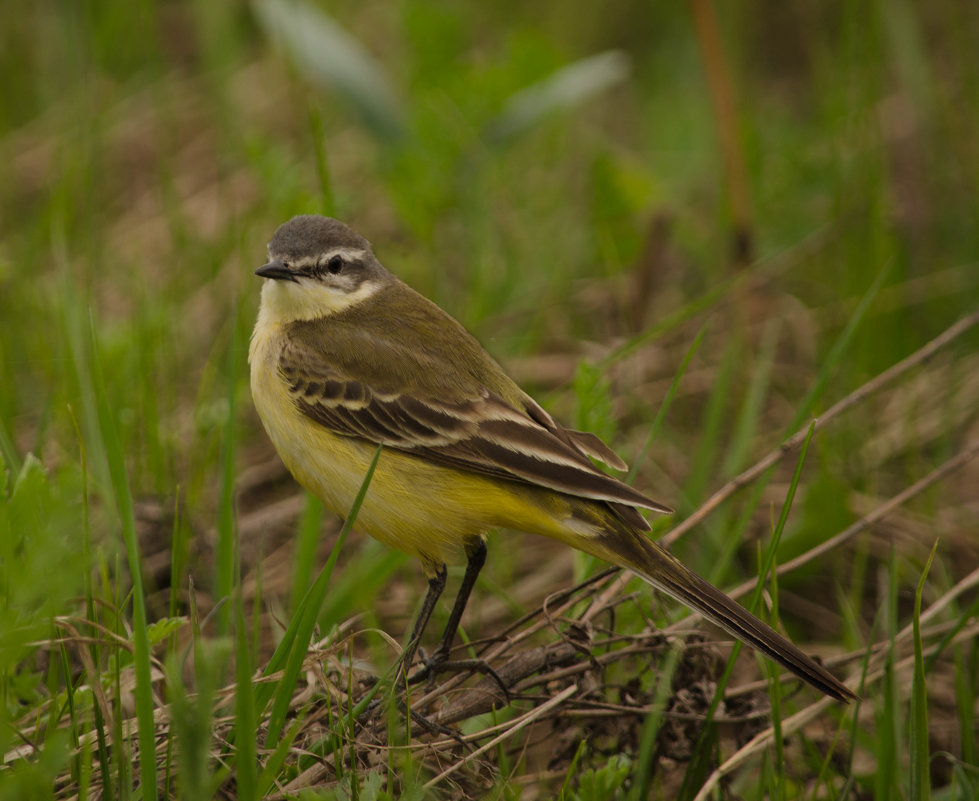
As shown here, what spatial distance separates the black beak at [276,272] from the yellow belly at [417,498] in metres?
0.68

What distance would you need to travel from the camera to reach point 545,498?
12.7 feet

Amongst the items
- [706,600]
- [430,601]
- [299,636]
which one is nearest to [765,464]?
[706,600]

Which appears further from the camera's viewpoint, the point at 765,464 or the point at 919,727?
the point at 765,464

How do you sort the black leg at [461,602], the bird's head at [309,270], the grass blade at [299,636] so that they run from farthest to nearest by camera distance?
the bird's head at [309,270] < the black leg at [461,602] < the grass blade at [299,636]

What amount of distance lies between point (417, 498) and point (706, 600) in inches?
42.3

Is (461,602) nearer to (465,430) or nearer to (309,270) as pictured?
(465,430)

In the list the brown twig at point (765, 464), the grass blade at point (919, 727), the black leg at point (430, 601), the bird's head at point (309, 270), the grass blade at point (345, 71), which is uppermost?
the grass blade at point (345, 71)

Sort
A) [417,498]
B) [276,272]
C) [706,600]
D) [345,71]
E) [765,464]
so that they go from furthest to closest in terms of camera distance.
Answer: [345,71] < [276,272] < [765,464] < [417,498] < [706,600]

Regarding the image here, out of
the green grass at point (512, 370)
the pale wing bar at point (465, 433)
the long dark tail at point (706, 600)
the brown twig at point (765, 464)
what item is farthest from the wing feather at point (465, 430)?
the brown twig at point (765, 464)

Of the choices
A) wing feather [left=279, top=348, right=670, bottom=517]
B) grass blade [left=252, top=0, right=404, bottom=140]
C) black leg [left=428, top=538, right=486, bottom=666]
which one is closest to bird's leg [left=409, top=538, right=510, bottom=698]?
black leg [left=428, top=538, right=486, bottom=666]

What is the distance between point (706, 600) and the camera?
3.41m

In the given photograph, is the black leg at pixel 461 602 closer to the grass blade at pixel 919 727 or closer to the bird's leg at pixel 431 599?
the bird's leg at pixel 431 599

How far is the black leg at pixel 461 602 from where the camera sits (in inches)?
156

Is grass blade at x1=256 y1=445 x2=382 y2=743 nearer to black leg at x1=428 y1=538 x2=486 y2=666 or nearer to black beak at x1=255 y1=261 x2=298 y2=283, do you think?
black leg at x1=428 y1=538 x2=486 y2=666
